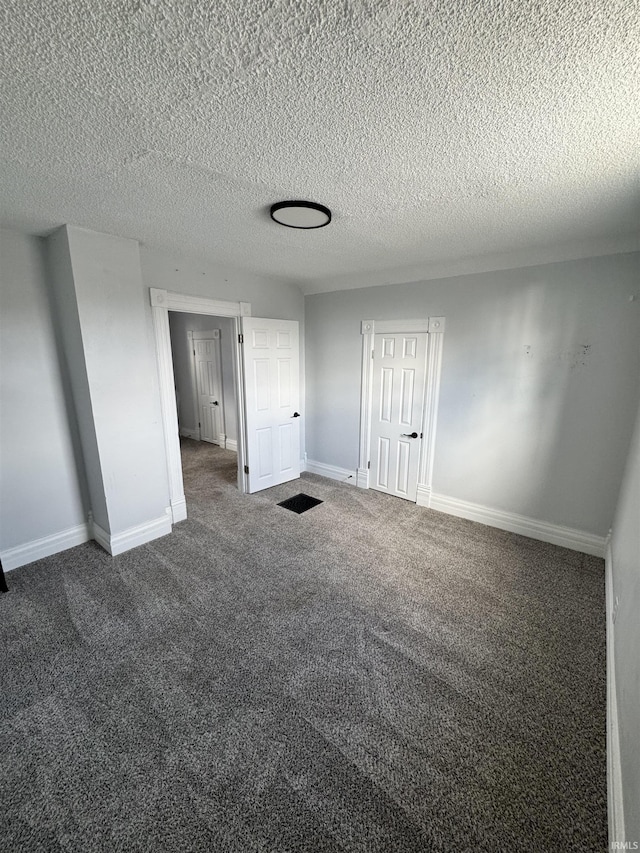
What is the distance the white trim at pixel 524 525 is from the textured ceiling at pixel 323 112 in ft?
7.66

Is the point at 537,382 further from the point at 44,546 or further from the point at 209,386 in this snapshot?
the point at 209,386

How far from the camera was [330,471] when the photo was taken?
4613mm

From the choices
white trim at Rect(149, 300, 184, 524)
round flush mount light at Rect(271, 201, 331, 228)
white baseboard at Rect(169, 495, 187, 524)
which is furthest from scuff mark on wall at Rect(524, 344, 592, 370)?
white baseboard at Rect(169, 495, 187, 524)

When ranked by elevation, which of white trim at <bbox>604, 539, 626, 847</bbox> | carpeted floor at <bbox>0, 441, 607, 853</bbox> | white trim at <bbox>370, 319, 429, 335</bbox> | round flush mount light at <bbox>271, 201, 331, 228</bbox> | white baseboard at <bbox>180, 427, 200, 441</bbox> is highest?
round flush mount light at <bbox>271, 201, 331, 228</bbox>

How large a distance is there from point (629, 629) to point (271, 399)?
11.4 feet

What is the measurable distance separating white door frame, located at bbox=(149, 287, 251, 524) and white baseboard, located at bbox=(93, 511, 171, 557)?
170mm

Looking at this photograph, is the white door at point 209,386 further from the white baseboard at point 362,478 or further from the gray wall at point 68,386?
the white baseboard at point 362,478

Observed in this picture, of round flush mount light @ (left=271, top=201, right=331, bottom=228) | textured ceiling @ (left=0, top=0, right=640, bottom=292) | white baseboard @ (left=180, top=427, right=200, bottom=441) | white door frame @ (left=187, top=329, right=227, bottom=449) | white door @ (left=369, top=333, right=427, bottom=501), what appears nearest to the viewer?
textured ceiling @ (left=0, top=0, right=640, bottom=292)

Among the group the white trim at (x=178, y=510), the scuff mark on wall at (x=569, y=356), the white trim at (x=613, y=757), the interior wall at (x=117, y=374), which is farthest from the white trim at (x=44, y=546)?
the scuff mark on wall at (x=569, y=356)

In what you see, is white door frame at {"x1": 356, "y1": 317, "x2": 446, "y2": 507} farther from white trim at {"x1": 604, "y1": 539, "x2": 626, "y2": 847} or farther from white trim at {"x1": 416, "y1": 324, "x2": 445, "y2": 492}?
white trim at {"x1": 604, "y1": 539, "x2": 626, "y2": 847}

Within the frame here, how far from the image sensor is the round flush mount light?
1912 mm

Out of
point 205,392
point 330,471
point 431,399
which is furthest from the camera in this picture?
point 205,392

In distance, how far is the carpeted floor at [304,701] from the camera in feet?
4.08

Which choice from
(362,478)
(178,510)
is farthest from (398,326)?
(178,510)
